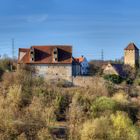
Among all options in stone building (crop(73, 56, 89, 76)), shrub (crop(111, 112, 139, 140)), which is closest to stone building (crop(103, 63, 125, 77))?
stone building (crop(73, 56, 89, 76))

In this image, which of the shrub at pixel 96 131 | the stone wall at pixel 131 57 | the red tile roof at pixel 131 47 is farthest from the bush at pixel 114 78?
the shrub at pixel 96 131

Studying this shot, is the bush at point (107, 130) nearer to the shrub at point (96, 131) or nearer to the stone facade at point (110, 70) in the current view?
the shrub at point (96, 131)

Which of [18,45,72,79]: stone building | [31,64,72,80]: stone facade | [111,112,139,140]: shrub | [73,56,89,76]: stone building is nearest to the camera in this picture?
[111,112,139,140]: shrub

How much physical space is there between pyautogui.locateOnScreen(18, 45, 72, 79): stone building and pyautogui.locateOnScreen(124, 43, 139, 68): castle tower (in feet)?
47.5

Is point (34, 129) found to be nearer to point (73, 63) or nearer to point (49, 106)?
point (49, 106)

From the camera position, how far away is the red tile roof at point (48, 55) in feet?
167

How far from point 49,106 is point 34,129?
8.33m

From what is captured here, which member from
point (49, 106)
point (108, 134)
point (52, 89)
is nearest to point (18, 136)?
point (108, 134)

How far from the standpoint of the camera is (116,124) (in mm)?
34219

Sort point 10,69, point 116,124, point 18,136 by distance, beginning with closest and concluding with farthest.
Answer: point 18,136 < point 116,124 < point 10,69

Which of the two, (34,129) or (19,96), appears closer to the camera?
(34,129)

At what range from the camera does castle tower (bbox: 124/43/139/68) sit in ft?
205

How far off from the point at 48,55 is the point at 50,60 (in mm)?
1045

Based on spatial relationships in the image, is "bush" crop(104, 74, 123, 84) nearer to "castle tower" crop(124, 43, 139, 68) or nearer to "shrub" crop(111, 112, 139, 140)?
"castle tower" crop(124, 43, 139, 68)
